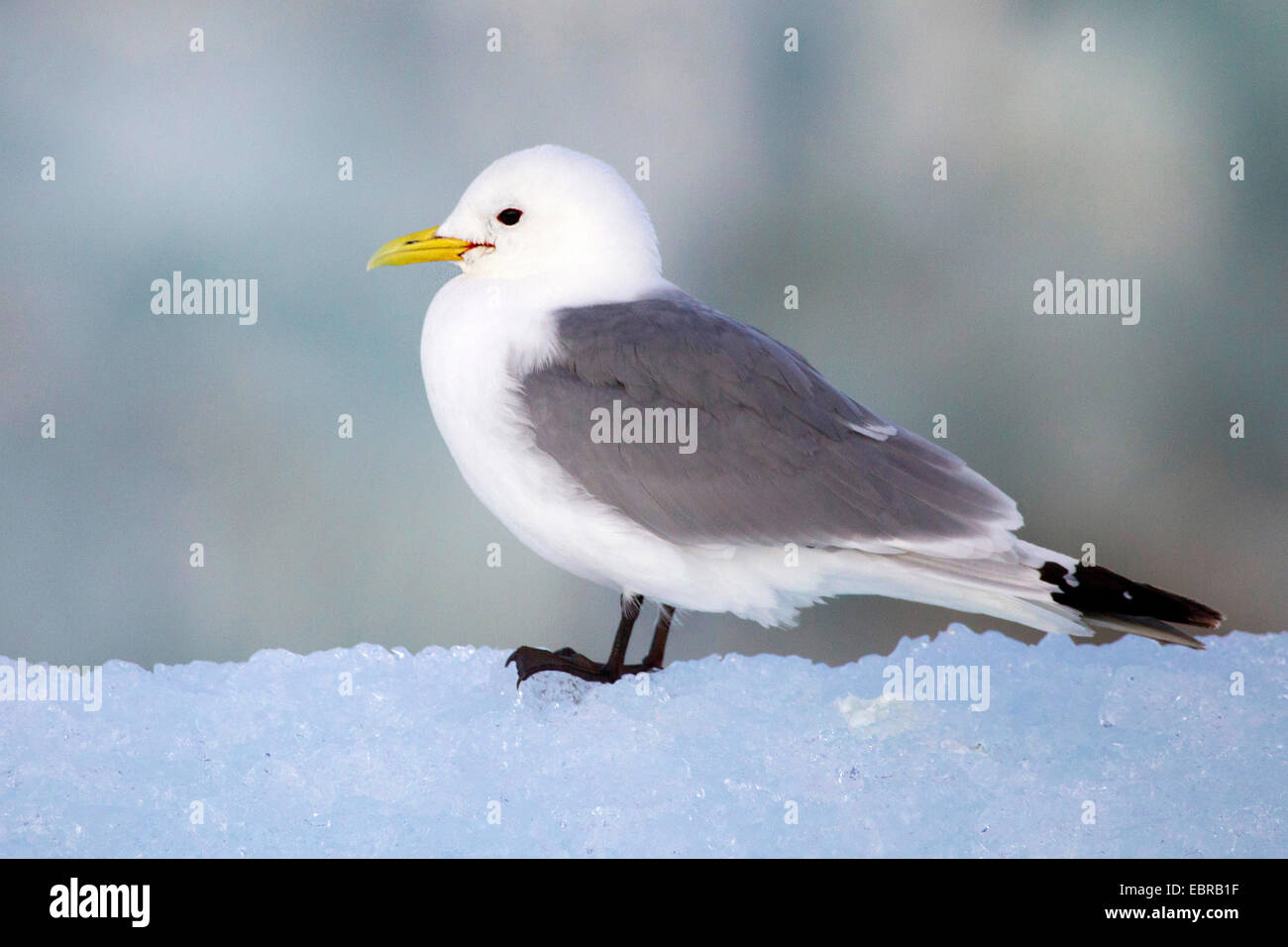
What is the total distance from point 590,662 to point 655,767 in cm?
39

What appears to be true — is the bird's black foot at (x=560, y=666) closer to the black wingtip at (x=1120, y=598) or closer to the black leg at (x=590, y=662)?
the black leg at (x=590, y=662)

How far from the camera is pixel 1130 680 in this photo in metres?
2.84

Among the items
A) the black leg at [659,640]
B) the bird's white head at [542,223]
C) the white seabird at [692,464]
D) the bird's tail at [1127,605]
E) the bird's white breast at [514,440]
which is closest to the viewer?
the bird's tail at [1127,605]

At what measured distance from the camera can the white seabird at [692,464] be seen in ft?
7.70

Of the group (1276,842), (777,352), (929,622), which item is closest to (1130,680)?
(1276,842)

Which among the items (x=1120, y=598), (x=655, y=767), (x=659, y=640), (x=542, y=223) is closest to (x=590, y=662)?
(x=659, y=640)

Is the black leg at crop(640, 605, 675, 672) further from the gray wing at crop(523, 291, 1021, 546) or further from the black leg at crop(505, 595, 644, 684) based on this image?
the gray wing at crop(523, 291, 1021, 546)

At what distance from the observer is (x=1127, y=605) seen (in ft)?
7.41

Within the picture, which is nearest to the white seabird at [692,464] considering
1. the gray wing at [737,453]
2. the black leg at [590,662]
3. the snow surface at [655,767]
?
the gray wing at [737,453]

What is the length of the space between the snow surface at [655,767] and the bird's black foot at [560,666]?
0.15 ft

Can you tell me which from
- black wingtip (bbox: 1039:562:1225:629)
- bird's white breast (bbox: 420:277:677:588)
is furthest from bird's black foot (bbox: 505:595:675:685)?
black wingtip (bbox: 1039:562:1225:629)

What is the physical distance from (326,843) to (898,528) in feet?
3.83

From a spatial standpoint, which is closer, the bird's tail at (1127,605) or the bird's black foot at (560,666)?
the bird's tail at (1127,605)

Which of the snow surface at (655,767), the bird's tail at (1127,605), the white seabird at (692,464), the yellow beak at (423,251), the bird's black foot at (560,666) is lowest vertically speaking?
the snow surface at (655,767)
